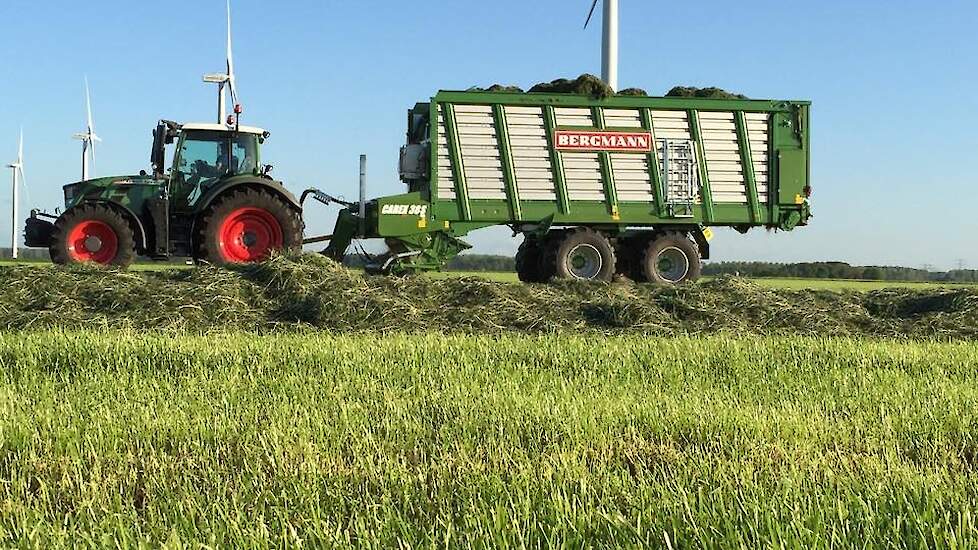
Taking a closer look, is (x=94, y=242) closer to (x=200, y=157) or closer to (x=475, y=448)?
(x=200, y=157)

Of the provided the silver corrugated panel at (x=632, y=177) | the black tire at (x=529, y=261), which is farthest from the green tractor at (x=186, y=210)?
the silver corrugated panel at (x=632, y=177)

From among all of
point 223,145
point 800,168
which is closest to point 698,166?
point 800,168

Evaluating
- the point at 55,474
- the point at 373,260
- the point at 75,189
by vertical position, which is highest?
the point at 75,189

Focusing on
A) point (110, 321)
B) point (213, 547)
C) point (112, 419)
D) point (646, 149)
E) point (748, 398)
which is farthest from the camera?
point (646, 149)

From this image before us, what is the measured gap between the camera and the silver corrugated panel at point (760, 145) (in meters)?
13.6

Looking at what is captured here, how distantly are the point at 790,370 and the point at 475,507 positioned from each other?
384 cm

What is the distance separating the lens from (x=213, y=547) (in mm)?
2350

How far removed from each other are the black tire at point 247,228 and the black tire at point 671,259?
18.0ft

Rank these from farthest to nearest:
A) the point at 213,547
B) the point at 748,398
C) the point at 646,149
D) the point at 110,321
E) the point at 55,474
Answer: the point at 646,149 < the point at 110,321 < the point at 748,398 < the point at 55,474 < the point at 213,547

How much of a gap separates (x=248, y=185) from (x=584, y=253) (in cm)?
522

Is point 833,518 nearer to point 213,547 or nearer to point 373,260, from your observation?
point 213,547

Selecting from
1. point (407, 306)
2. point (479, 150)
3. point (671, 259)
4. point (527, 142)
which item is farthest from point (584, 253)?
point (407, 306)

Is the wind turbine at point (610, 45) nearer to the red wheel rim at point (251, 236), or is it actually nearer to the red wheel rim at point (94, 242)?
the red wheel rim at point (251, 236)

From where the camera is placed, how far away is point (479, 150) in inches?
509
